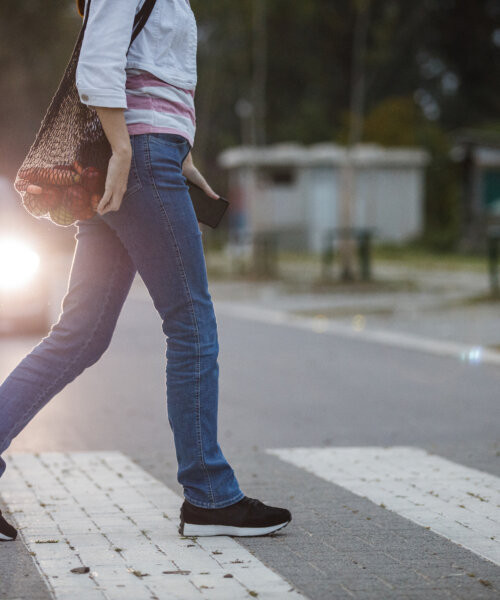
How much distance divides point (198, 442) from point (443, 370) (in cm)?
619

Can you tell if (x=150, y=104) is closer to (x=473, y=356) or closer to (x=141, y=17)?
(x=141, y=17)

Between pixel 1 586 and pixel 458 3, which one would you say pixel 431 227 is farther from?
pixel 1 586

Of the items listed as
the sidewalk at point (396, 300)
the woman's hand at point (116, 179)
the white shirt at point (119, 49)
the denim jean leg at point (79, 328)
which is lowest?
the sidewalk at point (396, 300)

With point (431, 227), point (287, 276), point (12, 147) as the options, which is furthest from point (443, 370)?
point (12, 147)

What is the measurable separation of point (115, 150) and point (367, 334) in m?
9.27

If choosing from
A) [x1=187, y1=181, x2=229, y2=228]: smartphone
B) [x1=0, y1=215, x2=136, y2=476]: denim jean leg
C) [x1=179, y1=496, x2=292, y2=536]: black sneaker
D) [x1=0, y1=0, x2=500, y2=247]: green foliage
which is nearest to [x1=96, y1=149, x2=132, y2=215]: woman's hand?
[x1=0, y1=215, x2=136, y2=476]: denim jean leg

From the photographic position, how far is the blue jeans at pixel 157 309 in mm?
3873

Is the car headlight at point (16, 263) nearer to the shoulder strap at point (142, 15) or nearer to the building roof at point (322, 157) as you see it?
the shoulder strap at point (142, 15)

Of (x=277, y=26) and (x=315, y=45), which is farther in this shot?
(x=315, y=45)

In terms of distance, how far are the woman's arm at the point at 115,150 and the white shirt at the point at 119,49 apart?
0.04 metres

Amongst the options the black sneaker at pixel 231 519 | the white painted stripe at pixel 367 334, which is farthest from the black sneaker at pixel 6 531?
the white painted stripe at pixel 367 334

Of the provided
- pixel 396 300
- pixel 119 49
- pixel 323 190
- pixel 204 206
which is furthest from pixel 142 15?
pixel 323 190

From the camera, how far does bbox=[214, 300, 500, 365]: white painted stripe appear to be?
10.9 m

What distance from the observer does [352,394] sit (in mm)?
8539
